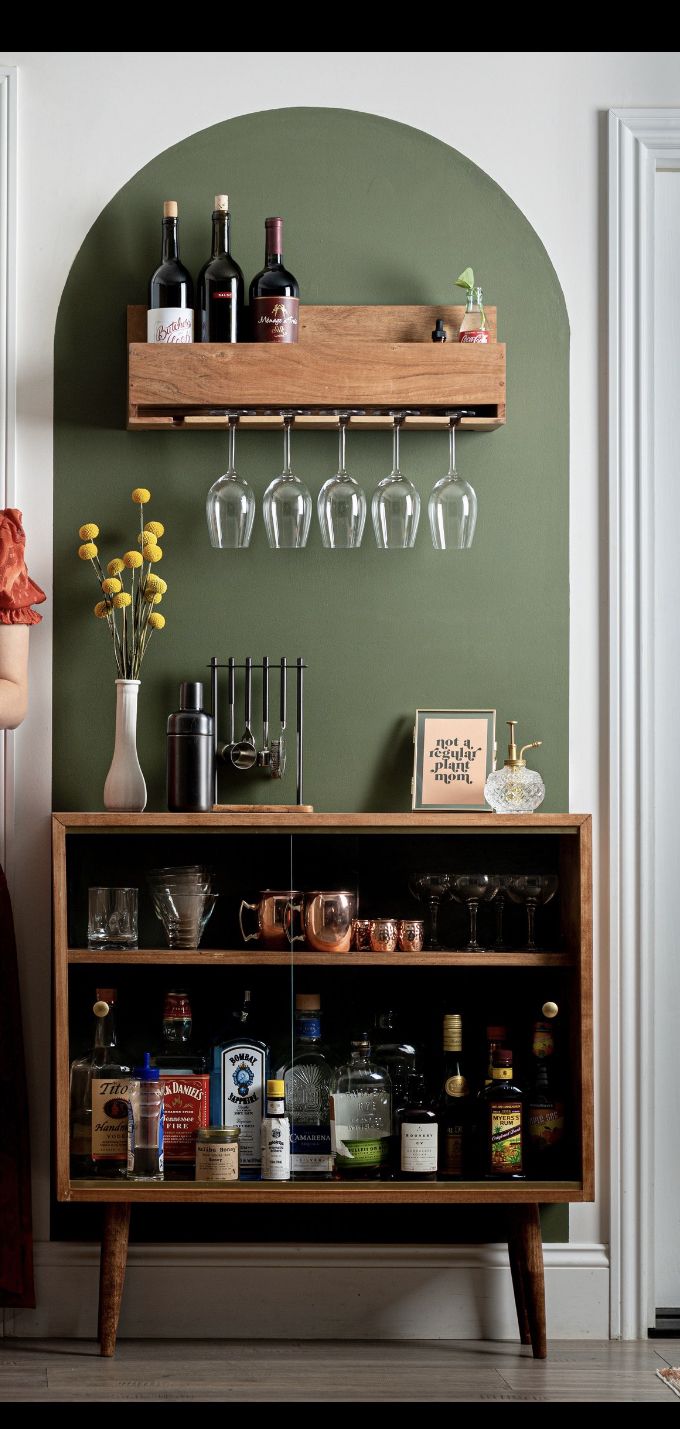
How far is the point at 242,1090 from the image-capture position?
2496 mm

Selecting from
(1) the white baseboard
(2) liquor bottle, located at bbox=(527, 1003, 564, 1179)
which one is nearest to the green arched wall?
(2) liquor bottle, located at bbox=(527, 1003, 564, 1179)

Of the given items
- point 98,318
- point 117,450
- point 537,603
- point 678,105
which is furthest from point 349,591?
point 678,105

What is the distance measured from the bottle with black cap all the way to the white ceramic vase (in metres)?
0.07

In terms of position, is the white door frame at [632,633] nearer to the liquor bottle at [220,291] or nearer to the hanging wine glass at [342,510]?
the hanging wine glass at [342,510]

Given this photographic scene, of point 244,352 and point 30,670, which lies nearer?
point 244,352

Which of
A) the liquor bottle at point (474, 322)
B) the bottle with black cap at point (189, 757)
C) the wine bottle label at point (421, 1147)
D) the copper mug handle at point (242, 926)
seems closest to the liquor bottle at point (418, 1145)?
the wine bottle label at point (421, 1147)

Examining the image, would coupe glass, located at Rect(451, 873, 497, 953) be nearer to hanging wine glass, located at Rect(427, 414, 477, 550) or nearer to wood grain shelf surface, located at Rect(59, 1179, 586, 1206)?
wood grain shelf surface, located at Rect(59, 1179, 586, 1206)

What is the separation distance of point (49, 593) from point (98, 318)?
A: 0.57m

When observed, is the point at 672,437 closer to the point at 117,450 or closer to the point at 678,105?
the point at 678,105

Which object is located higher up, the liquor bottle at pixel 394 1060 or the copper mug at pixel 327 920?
the copper mug at pixel 327 920

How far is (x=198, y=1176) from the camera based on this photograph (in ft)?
7.96

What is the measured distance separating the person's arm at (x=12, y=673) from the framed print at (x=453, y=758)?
2.58 feet

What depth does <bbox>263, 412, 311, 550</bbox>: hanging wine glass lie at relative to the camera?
253 cm

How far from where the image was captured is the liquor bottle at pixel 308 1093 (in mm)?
2455
